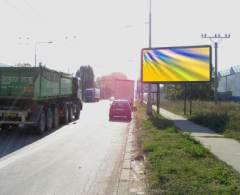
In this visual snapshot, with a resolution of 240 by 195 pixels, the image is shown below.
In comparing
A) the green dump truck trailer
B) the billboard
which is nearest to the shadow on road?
the green dump truck trailer

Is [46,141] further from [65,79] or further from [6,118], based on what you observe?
[65,79]

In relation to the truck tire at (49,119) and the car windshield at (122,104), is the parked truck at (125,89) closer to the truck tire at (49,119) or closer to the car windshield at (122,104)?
the car windshield at (122,104)

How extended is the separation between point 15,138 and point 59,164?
5929 mm

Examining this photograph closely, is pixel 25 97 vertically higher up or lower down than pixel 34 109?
higher up

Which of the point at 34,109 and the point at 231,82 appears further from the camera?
the point at 231,82

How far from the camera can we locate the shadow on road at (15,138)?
40.7ft

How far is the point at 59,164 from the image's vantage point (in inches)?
386

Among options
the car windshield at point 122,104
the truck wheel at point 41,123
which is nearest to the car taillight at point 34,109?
the truck wheel at point 41,123

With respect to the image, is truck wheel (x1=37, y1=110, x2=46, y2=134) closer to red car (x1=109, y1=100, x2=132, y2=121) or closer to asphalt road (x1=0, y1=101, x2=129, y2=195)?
asphalt road (x1=0, y1=101, x2=129, y2=195)

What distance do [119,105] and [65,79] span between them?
6.13 meters

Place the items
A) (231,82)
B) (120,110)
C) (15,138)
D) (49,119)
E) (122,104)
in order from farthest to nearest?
(231,82) → (122,104) → (120,110) → (49,119) → (15,138)

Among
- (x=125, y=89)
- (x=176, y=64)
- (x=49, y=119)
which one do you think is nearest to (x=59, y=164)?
(x=49, y=119)

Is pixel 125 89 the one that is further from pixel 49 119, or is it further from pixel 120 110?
pixel 49 119

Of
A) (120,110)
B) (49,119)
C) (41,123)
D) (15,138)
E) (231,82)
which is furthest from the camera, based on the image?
(231,82)
